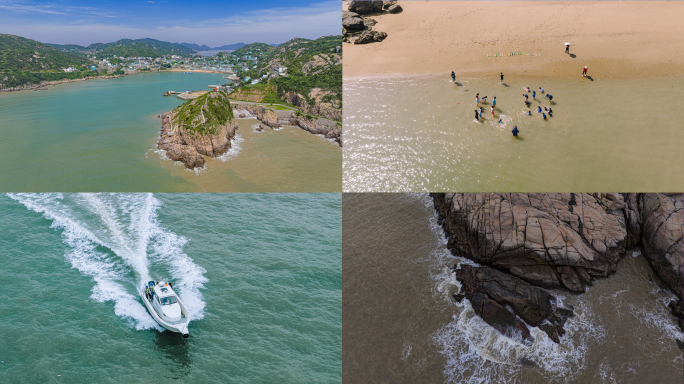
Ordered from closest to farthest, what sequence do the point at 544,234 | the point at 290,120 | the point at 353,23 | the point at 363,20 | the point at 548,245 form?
the point at 548,245 < the point at 544,234 < the point at 353,23 < the point at 363,20 < the point at 290,120

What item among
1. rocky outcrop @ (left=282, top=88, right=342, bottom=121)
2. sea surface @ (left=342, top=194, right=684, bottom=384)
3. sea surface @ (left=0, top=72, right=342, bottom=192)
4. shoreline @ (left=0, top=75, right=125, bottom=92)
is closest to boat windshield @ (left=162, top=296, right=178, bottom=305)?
sea surface @ (left=342, top=194, right=684, bottom=384)

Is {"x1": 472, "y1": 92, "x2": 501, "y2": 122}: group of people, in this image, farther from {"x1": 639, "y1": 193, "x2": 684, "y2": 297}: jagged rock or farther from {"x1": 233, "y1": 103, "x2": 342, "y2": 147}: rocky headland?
{"x1": 233, "y1": 103, "x2": 342, "y2": 147}: rocky headland

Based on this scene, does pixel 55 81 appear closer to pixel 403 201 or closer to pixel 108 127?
pixel 108 127

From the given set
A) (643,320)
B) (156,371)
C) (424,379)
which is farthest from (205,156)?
(643,320)

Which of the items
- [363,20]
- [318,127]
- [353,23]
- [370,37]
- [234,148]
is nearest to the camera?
[370,37]

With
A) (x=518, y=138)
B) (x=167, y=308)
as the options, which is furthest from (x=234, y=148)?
(x=518, y=138)

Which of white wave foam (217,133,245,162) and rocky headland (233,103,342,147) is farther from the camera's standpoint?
rocky headland (233,103,342,147)

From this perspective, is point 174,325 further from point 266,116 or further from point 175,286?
point 266,116
